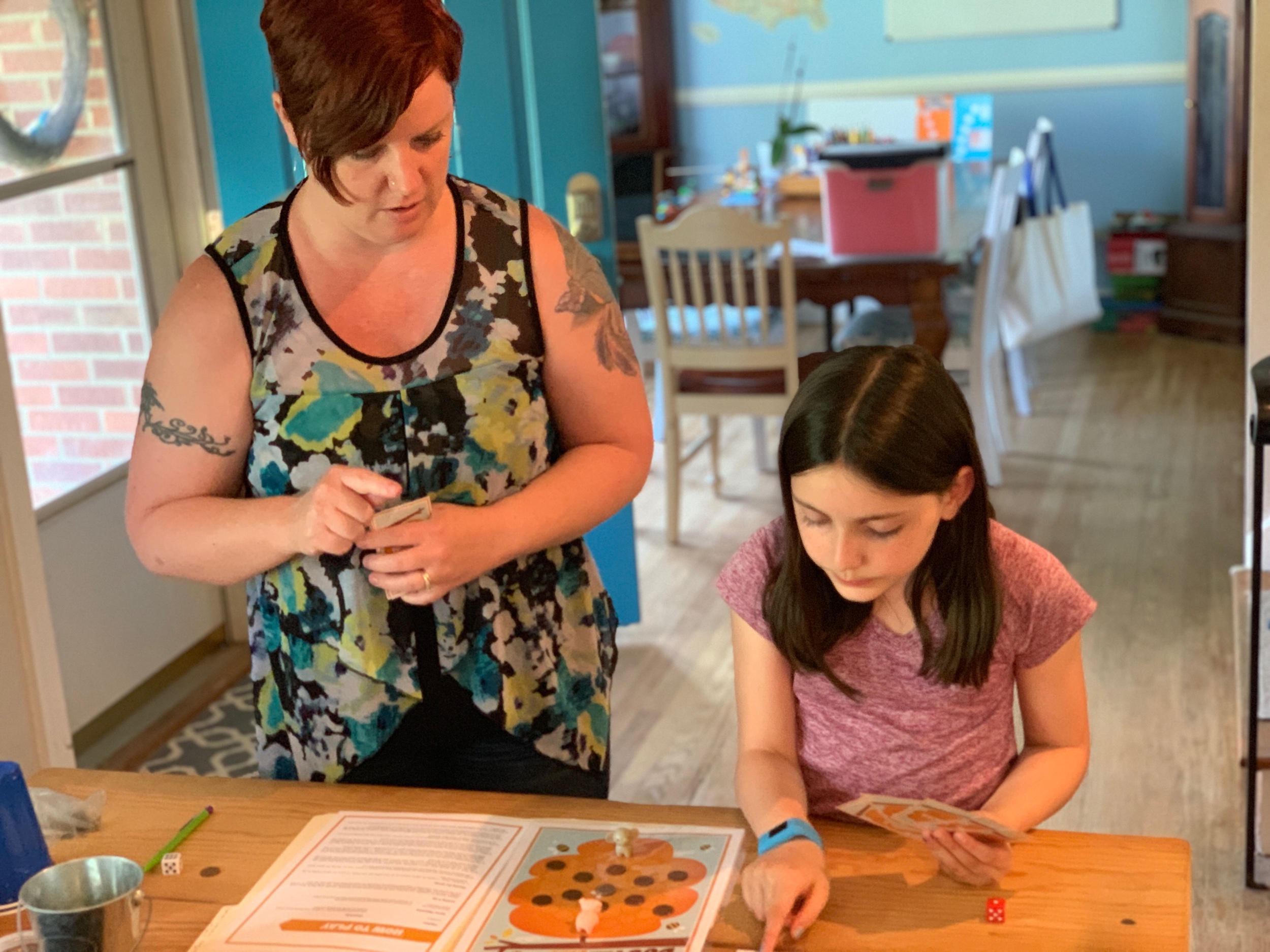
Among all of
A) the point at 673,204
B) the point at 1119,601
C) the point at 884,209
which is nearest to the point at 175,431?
the point at 1119,601

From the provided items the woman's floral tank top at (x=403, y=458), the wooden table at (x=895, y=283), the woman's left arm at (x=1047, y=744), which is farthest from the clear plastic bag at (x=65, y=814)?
the wooden table at (x=895, y=283)

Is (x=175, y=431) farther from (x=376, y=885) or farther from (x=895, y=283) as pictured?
(x=895, y=283)

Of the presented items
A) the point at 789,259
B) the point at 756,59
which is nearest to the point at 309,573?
the point at 789,259

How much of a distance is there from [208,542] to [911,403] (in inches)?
26.6

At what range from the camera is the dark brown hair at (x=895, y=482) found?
1303mm

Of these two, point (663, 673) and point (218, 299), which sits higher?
point (218, 299)

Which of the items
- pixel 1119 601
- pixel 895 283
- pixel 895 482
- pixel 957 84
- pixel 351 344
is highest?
pixel 957 84

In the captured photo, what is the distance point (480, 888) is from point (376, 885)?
0.31 feet

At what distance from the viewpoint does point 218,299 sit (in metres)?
1.40

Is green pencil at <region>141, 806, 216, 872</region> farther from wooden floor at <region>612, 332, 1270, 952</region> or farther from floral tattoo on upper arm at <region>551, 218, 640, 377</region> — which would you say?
wooden floor at <region>612, 332, 1270, 952</region>

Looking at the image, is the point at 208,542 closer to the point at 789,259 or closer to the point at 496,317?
the point at 496,317

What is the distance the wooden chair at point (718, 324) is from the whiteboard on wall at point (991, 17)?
8.97 ft

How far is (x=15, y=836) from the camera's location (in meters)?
1.26

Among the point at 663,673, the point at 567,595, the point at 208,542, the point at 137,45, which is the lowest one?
the point at 663,673
